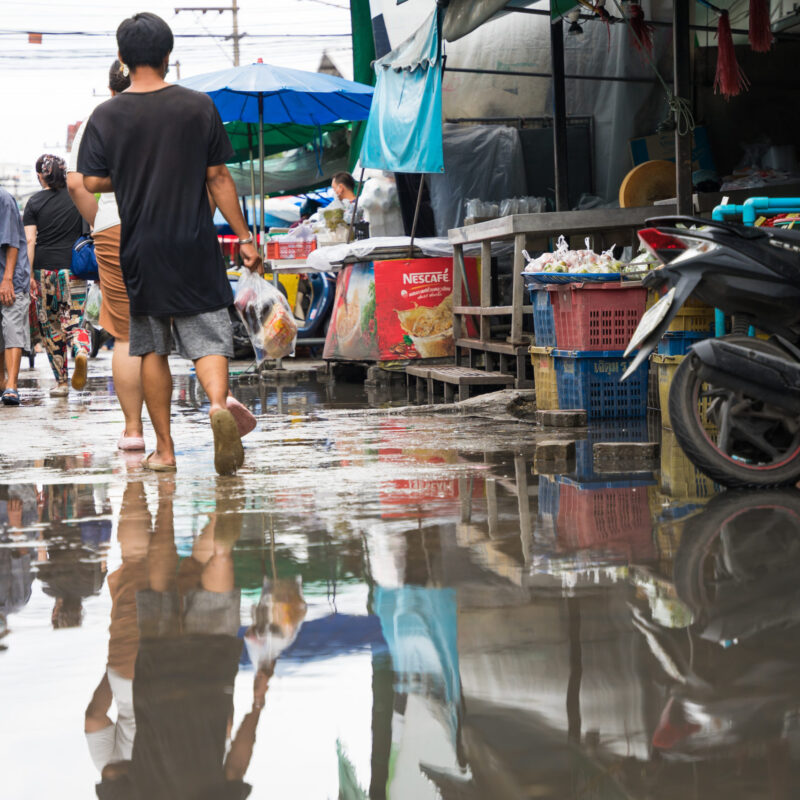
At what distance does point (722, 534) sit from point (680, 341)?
265 centimetres

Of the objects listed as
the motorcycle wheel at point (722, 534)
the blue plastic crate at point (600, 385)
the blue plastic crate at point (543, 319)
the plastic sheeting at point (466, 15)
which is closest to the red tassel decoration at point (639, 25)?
the plastic sheeting at point (466, 15)

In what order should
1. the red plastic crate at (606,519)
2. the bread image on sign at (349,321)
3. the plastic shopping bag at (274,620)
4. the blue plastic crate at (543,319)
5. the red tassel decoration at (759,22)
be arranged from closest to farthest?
the plastic shopping bag at (274,620) → the red plastic crate at (606,519) → the blue plastic crate at (543,319) → the red tassel decoration at (759,22) → the bread image on sign at (349,321)

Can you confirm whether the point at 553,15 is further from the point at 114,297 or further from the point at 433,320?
the point at 114,297

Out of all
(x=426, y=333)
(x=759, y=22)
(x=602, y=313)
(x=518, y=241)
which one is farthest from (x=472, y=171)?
(x=602, y=313)

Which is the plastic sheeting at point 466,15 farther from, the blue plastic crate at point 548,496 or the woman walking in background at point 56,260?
the blue plastic crate at point 548,496

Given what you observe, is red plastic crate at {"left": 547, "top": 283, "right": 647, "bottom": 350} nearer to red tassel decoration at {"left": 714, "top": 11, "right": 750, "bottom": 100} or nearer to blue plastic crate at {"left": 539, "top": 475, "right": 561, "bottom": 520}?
blue plastic crate at {"left": 539, "top": 475, "right": 561, "bottom": 520}

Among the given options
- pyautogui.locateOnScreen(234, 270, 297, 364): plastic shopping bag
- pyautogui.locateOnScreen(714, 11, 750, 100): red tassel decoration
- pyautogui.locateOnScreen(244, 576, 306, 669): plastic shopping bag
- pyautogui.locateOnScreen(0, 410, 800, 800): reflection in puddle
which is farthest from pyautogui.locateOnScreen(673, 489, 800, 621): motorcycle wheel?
pyautogui.locateOnScreen(714, 11, 750, 100): red tassel decoration

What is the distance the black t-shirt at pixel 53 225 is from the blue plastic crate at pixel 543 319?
197 inches

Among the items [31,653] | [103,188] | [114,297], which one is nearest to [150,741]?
[31,653]

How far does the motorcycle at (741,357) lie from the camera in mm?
4637

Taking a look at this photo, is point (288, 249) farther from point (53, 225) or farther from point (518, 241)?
point (518, 241)

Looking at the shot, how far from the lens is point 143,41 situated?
545cm

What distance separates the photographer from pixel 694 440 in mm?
4648

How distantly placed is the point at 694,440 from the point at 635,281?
2651 mm
